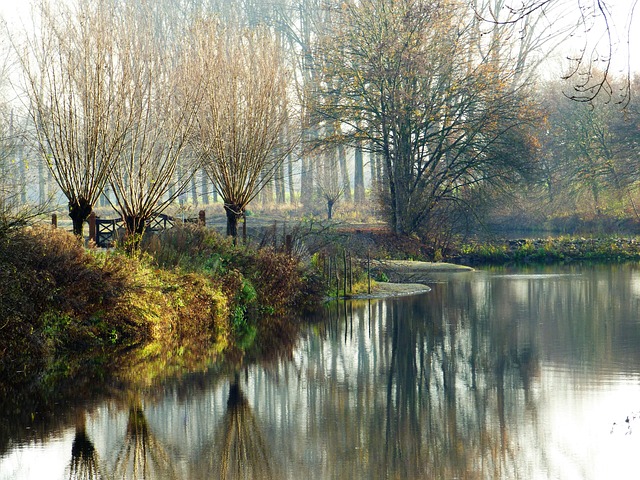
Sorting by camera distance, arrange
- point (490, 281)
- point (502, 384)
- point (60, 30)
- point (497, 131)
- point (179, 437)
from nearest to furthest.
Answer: point (179, 437), point (502, 384), point (60, 30), point (490, 281), point (497, 131)

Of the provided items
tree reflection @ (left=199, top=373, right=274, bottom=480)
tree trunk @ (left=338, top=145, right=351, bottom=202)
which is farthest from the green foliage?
tree trunk @ (left=338, top=145, right=351, bottom=202)

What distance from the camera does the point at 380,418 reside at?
10484mm

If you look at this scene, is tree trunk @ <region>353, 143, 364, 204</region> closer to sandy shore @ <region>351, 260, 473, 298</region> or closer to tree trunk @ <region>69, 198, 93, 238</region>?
sandy shore @ <region>351, 260, 473, 298</region>

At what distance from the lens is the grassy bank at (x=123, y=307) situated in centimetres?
1398

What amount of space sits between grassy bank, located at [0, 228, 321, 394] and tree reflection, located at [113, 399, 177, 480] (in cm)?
311

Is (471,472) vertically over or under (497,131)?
under

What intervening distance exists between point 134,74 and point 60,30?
164cm

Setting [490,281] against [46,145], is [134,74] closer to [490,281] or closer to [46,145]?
[46,145]

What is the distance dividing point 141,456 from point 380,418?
2.80 metres

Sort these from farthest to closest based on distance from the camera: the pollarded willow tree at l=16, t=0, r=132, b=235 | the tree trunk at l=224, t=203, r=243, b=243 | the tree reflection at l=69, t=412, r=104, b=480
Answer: the tree trunk at l=224, t=203, r=243, b=243
the pollarded willow tree at l=16, t=0, r=132, b=235
the tree reflection at l=69, t=412, r=104, b=480

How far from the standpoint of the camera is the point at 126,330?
54.0 ft

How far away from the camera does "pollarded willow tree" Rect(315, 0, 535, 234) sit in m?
39.2

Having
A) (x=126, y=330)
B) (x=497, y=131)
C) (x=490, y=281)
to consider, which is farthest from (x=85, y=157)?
(x=497, y=131)

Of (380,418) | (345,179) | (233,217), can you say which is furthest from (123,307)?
(345,179)
